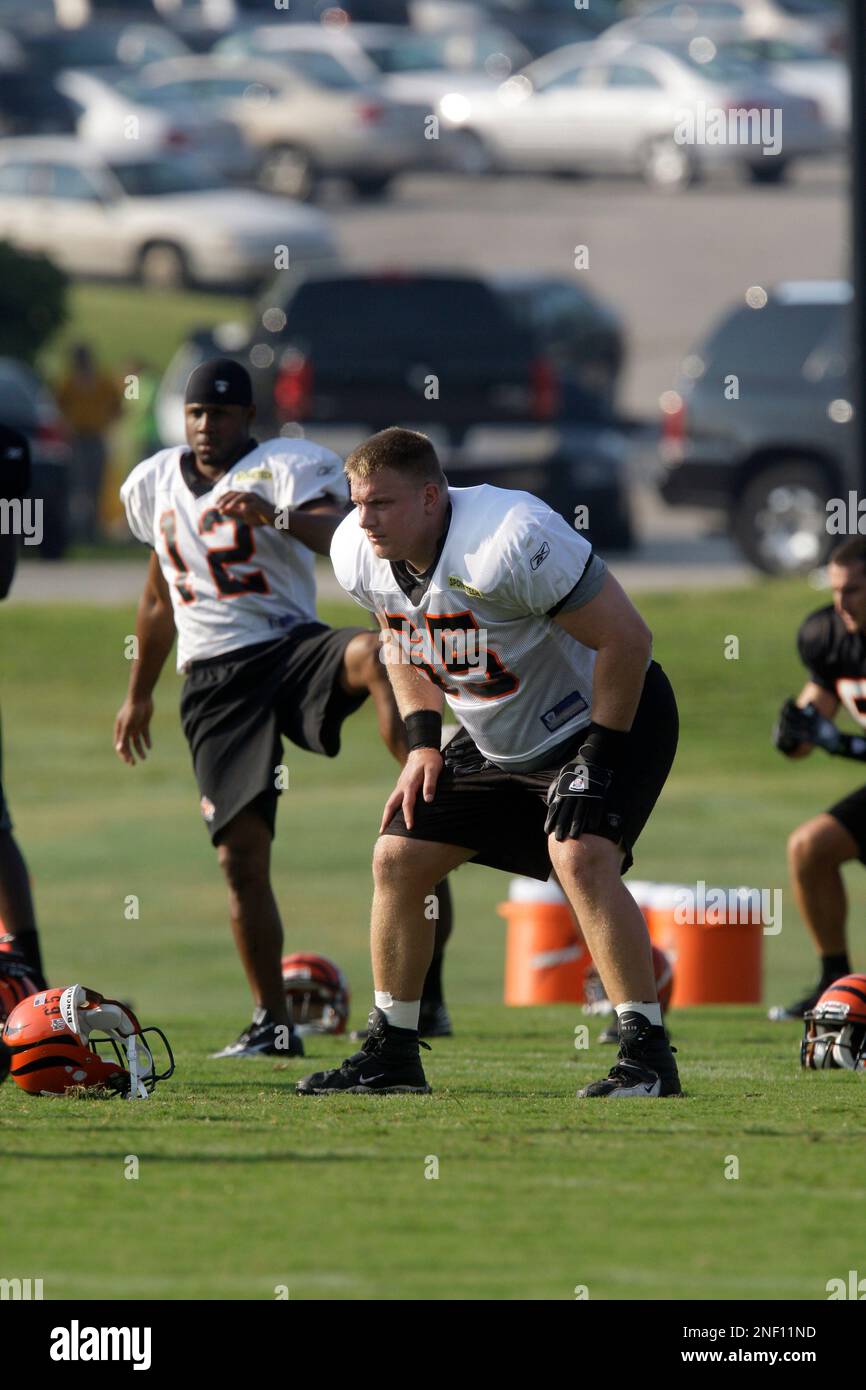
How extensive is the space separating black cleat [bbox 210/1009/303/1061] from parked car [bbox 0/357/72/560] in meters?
14.9

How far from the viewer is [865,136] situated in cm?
1700

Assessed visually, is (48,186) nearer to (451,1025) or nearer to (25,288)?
(25,288)

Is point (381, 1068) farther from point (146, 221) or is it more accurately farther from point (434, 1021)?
point (146, 221)

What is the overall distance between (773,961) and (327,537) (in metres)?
7.04

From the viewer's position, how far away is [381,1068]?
695cm

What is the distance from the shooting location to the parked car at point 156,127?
4219 centimetres

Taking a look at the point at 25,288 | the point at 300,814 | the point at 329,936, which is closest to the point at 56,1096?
the point at 329,936

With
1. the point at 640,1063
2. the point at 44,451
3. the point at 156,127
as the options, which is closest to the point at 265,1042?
the point at 640,1063

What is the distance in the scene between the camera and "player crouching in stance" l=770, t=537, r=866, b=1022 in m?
9.63

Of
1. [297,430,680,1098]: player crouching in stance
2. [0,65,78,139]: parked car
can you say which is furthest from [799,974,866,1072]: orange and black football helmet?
[0,65,78,139]: parked car

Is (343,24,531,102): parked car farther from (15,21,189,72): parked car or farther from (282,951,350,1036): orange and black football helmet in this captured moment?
(282,951,350,1036): orange and black football helmet

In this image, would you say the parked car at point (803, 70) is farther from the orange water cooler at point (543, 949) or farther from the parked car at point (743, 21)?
the orange water cooler at point (543, 949)

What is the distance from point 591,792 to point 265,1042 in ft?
7.44
